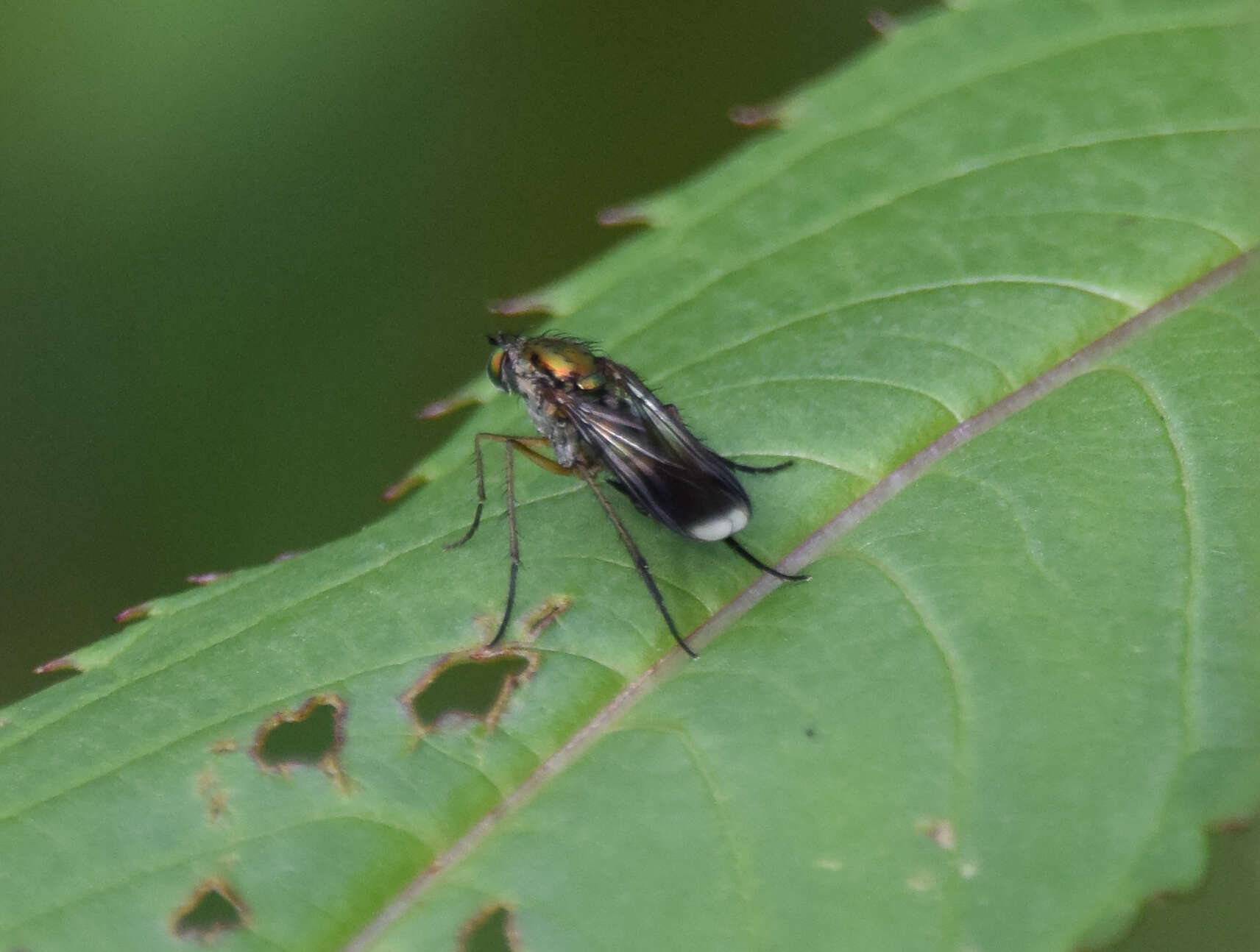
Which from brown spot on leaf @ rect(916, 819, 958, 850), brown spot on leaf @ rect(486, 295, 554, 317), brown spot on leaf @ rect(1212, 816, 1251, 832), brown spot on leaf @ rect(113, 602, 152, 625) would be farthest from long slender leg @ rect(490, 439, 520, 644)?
brown spot on leaf @ rect(1212, 816, 1251, 832)

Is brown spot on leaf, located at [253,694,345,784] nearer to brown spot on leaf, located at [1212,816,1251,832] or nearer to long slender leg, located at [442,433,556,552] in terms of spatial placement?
long slender leg, located at [442,433,556,552]

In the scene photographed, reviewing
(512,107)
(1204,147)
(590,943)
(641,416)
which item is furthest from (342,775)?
(512,107)

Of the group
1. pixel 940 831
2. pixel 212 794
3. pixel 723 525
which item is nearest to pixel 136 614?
pixel 212 794

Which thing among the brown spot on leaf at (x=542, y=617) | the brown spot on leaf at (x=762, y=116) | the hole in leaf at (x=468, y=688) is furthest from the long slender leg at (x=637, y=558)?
the brown spot on leaf at (x=762, y=116)

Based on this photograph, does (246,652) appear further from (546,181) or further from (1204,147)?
(546,181)

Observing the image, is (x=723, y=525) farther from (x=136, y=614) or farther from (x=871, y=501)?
(x=136, y=614)

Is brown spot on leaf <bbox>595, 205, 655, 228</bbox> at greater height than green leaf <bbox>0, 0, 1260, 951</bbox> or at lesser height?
greater
